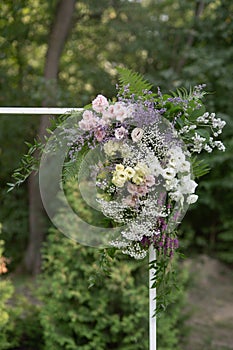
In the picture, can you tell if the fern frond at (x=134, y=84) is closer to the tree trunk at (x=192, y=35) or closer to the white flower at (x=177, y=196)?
the white flower at (x=177, y=196)

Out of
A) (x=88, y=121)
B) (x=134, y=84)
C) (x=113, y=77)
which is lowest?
(x=88, y=121)

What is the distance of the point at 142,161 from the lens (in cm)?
174

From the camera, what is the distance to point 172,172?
171 centimetres

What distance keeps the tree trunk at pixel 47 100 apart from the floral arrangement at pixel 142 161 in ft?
10.8

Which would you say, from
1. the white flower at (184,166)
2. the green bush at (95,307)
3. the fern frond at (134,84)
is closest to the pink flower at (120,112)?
the fern frond at (134,84)

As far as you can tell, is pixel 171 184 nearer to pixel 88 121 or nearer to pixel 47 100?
pixel 88 121

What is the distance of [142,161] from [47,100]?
11.3 ft

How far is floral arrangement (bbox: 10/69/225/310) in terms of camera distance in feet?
5.68

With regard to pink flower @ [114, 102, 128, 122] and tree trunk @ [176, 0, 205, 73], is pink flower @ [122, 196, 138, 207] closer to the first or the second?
pink flower @ [114, 102, 128, 122]

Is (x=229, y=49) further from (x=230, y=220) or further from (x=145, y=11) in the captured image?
(x=230, y=220)

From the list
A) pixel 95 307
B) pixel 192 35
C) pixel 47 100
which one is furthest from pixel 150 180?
pixel 192 35

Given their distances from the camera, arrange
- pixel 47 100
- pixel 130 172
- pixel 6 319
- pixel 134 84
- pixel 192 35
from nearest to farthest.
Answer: pixel 130 172
pixel 134 84
pixel 6 319
pixel 47 100
pixel 192 35

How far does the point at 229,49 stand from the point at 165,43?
841 millimetres

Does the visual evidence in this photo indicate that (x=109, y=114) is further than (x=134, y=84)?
No
